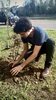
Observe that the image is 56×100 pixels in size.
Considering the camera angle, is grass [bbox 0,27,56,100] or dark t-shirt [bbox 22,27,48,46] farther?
dark t-shirt [bbox 22,27,48,46]

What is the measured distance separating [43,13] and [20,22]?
91.5 feet

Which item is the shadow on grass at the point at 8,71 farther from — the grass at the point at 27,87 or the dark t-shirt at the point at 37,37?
the dark t-shirt at the point at 37,37

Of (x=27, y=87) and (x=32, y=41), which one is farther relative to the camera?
(x=32, y=41)

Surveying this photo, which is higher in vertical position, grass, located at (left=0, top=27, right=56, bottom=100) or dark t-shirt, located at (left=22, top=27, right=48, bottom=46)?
dark t-shirt, located at (left=22, top=27, right=48, bottom=46)

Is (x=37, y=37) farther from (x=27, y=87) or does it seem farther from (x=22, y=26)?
(x=27, y=87)

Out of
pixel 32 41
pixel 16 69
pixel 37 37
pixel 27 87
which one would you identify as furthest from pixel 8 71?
pixel 37 37

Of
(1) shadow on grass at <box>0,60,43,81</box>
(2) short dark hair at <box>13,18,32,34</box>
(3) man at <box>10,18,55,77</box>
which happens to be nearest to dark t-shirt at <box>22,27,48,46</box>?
(3) man at <box>10,18,55,77</box>

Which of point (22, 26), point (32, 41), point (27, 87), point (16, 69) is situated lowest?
point (27, 87)

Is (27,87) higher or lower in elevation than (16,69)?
lower

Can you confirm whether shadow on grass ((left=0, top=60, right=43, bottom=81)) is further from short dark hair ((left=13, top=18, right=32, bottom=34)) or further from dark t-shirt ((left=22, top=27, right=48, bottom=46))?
short dark hair ((left=13, top=18, right=32, bottom=34))

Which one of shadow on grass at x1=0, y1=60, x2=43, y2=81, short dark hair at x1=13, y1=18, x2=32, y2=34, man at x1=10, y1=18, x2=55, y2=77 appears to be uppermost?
short dark hair at x1=13, y1=18, x2=32, y2=34

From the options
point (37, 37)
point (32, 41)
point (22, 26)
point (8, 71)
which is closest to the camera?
point (22, 26)

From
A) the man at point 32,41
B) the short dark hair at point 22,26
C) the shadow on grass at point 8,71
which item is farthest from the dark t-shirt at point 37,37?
the shadow on grass at point 8,71

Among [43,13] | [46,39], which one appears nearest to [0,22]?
[43,13]
